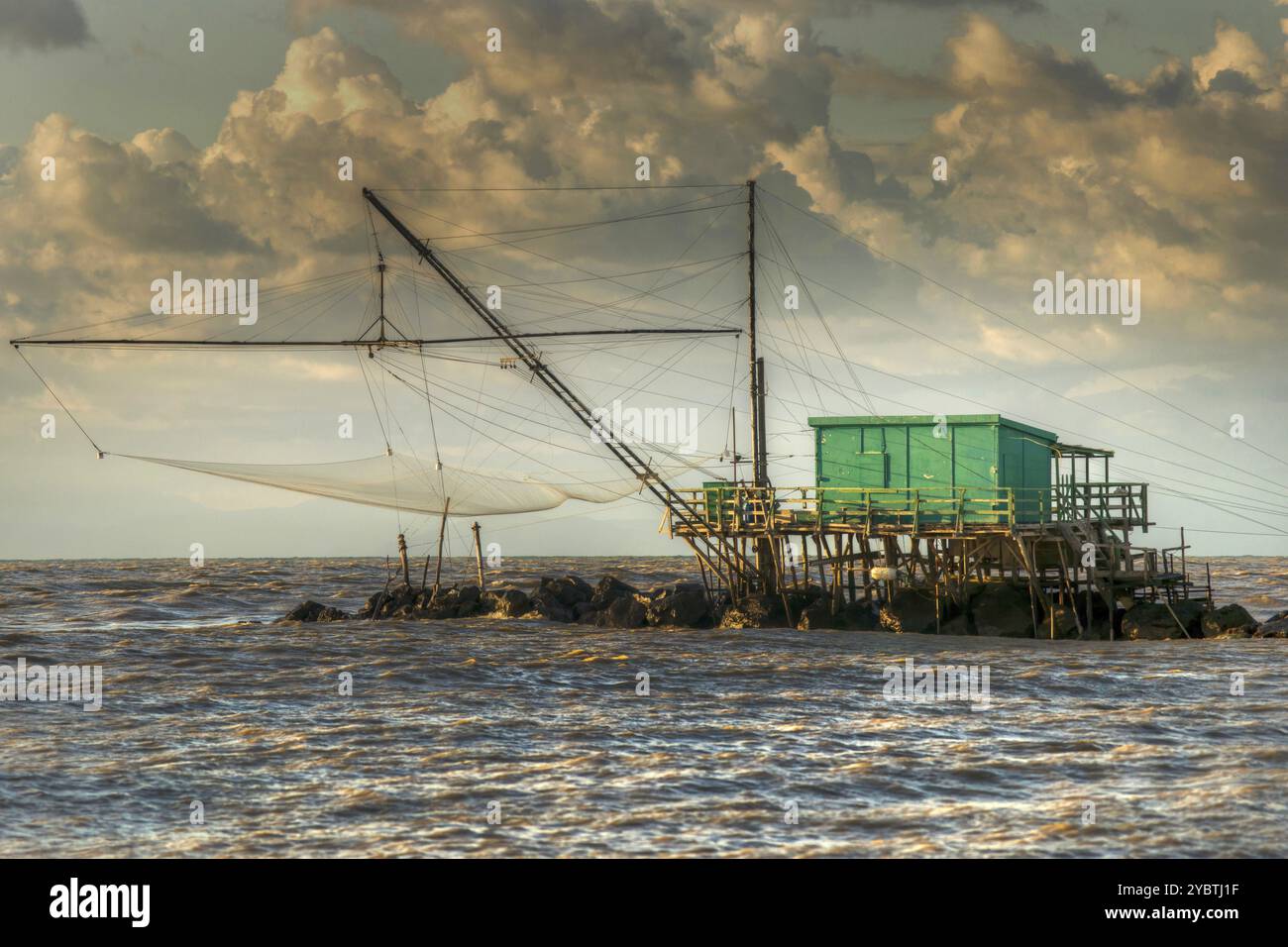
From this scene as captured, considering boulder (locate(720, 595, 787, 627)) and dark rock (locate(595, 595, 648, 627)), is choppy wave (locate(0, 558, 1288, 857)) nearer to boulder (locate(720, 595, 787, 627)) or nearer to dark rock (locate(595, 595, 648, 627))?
boulder (locate(720, 595, 787, 627))

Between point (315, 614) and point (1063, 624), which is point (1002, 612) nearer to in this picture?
point (1063, 624)

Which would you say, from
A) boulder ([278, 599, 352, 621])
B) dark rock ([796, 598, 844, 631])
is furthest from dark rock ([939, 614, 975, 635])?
boulder ([278, 599, 352, 621])

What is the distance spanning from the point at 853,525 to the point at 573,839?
81.6 ft

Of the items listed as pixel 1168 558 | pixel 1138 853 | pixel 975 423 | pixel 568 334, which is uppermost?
pixel 568 334

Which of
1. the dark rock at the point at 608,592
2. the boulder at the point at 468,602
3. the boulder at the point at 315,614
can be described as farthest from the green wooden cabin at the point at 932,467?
the boulder at the point at 315,614

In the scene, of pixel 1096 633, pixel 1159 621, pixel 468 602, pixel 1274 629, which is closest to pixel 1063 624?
pixel 1096 633

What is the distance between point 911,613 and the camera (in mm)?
37062

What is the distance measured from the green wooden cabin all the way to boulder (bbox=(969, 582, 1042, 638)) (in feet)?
7.68

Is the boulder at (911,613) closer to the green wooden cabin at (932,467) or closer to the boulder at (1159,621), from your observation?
the green wooden cabin at (932,467)

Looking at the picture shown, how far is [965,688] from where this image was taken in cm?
2481

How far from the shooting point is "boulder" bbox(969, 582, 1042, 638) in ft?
119

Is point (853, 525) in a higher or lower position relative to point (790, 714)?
higher

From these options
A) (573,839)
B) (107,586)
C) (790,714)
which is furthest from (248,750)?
(107,586)
